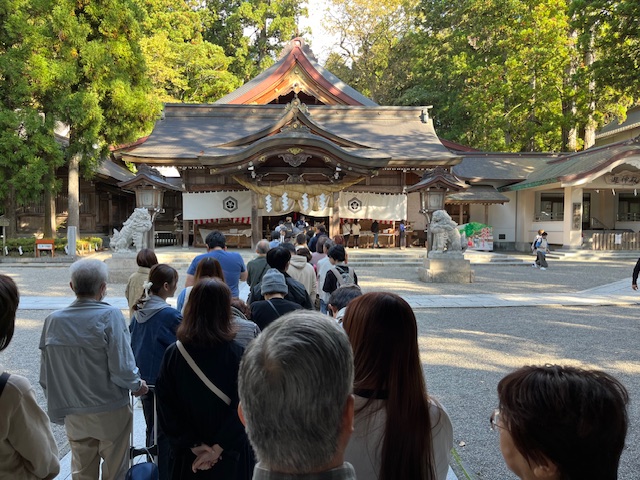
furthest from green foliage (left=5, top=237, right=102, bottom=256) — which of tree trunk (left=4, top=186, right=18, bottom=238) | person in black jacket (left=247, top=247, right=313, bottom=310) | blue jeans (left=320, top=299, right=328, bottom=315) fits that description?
person in black jacket (left=247, top=247, right=313, bottom=310)

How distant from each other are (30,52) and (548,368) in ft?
55.4

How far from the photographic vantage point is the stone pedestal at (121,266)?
10.4m

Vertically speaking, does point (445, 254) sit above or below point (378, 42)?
below

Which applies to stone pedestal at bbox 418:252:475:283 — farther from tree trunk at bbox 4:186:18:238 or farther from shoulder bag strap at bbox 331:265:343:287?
tree trunk at bbox 4:186:18:238

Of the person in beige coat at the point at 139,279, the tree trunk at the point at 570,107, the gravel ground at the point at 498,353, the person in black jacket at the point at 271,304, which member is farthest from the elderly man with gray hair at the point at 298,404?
the tree trunk at the point at 570,107

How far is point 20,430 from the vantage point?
159 cm

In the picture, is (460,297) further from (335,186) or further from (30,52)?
(30,52)

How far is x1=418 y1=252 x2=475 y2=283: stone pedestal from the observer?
10.7 meters

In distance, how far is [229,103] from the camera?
19984 millimetres

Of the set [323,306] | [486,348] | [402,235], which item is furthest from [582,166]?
[323,306]

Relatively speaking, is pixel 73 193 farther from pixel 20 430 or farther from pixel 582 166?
pixel 582 166

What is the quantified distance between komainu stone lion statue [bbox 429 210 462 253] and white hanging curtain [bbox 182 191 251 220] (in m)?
8.40

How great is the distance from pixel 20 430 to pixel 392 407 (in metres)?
1.31

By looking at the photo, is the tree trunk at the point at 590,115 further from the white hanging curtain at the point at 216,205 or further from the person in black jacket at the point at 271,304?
the person in black jacket at the point at 271,304
